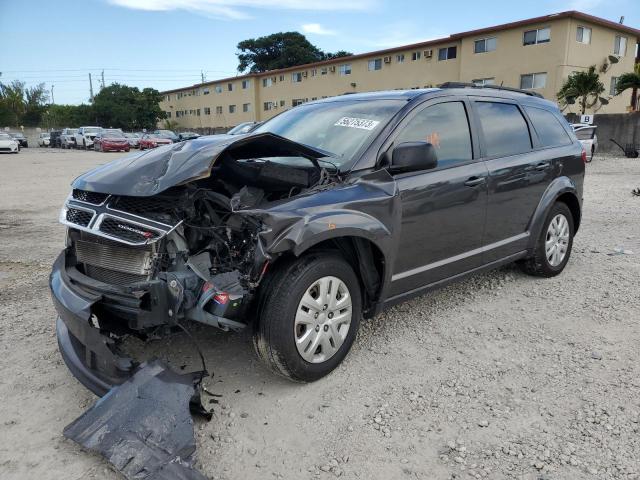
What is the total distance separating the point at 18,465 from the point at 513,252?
400 centimetres

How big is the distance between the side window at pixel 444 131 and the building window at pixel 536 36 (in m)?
29.2

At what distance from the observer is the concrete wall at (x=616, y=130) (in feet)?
76.3

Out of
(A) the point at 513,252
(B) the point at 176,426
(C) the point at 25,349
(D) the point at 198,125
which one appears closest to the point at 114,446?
(B) the point at 176,426

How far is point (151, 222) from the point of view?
9.16ft

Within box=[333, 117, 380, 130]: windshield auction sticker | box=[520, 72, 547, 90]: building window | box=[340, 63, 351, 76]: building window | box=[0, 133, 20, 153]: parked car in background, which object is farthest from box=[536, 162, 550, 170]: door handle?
box=[340, 63, 351, 76]: building window

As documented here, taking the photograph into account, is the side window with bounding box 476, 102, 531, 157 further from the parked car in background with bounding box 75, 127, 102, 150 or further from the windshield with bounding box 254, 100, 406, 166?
the parked car in background with bounding box 75, 127, 102, 150

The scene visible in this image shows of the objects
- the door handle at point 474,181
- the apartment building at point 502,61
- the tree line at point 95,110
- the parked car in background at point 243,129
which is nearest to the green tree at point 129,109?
the tree line at point 95,110

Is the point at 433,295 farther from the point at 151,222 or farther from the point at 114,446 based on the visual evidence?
the point at 114,446

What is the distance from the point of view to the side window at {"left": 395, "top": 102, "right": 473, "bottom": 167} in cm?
365

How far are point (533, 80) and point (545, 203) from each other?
28.7m

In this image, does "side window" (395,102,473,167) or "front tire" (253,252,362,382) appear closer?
"front tire" (253,252,362,382)

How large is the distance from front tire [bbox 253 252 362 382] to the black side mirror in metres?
0.75

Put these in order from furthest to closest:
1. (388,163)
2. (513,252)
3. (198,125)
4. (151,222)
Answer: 1. (198,125)
2. (513,252)
3. (388,163)
4. (151,222)

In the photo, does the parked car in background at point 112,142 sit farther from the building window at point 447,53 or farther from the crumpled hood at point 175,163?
the crumpled hood at point 175,163
